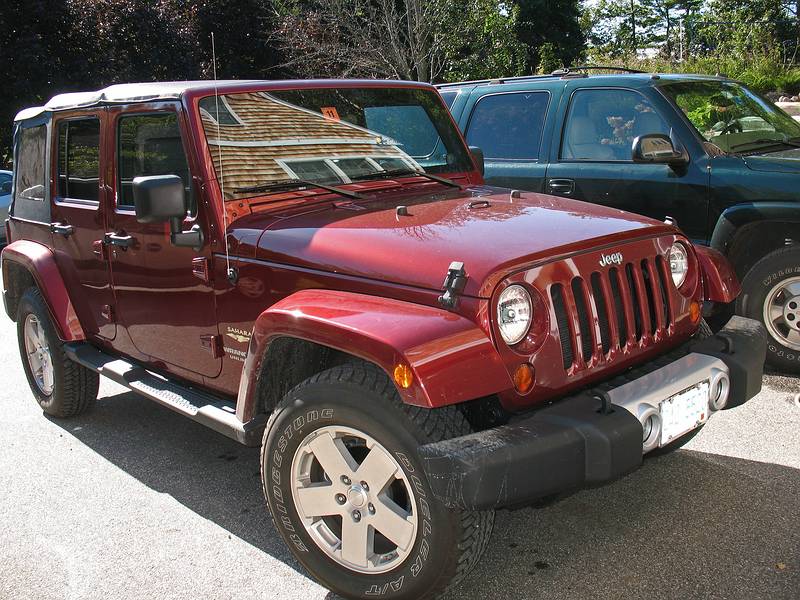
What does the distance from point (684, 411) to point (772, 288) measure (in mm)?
2564

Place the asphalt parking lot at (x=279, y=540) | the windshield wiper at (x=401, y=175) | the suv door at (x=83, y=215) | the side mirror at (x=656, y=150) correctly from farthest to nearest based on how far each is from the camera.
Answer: the side mirror at (x=656, y=150), the suv door at (x=83, y=215), the windshield wiper at (x=401, y=175), the asphalt parking lot at (x=279, y=540)

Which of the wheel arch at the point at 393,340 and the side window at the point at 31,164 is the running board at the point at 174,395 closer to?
the wheel arch at the point at 393,340

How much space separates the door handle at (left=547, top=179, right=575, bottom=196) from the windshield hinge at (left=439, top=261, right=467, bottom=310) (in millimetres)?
3456

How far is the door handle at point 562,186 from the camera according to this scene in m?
5.97

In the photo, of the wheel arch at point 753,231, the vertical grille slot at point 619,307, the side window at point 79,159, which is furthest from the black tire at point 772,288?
the side window at point 79,159

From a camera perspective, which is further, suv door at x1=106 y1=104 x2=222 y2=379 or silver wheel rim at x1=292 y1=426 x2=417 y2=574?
suv door at x1=106 y1=104 x2=222 y2=379

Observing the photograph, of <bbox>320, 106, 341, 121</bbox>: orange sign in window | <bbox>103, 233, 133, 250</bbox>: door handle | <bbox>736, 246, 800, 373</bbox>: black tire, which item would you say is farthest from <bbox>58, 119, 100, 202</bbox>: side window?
<bbox>736, 246, 800, 373</bbox>: black tire

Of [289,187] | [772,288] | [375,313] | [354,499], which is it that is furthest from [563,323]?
[772,288]

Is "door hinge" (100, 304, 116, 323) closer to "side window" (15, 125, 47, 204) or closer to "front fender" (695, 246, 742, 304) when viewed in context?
"side window" (15, 125, 47, 204)

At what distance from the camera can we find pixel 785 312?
516cm

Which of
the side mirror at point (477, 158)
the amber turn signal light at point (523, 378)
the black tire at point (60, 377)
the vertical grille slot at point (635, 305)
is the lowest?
the black tire at point (60, 377)

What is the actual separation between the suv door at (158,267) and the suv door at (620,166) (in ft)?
10.5

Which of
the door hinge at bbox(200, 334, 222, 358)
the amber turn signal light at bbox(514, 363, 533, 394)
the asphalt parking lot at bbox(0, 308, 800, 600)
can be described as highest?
the amber turn signal light at bbox(514, 363, 533, 394)

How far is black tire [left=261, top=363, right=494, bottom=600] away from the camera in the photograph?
262 cm
